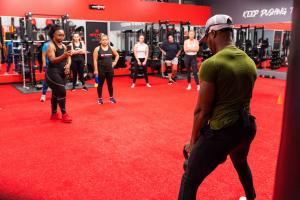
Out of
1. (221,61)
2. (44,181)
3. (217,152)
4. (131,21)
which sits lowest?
(44,181)

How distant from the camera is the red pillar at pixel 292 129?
0.76m

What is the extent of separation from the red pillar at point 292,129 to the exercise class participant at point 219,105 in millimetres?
753

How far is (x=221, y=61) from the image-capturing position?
1.56 meters

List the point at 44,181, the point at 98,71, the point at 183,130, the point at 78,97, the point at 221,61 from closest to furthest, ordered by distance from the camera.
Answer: the point at 221,61, the point at 44,181, the point at 183,130, the point at 98,71, the point at 78,97

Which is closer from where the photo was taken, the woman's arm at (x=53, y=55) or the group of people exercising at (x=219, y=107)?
the group of people exercising at (x=219, y=107)

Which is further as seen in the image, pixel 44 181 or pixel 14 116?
pixel 14 116

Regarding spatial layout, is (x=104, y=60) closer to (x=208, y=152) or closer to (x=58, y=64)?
(x=58, y=64)

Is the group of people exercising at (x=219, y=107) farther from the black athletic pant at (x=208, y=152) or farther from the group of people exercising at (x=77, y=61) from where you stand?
the group of people exercising at (x=77, y=61)

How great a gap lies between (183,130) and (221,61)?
10.0 feet

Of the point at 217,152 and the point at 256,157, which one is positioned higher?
the point at 217,152

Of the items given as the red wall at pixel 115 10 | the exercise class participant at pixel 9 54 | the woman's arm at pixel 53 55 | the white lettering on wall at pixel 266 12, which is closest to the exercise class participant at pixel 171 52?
the red wall at pixel 115 10

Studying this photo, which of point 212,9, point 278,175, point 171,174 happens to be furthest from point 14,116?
point 212,9

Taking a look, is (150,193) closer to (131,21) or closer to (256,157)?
(256,157)

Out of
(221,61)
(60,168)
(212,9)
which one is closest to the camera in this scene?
(221,61)
